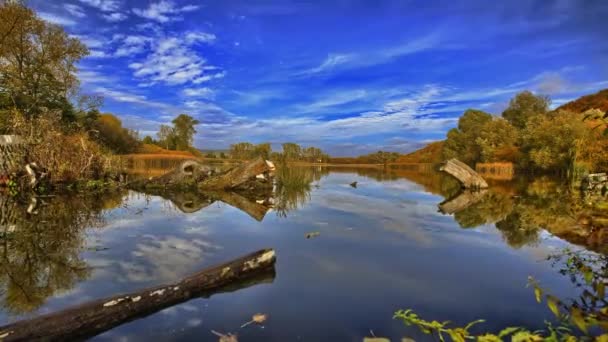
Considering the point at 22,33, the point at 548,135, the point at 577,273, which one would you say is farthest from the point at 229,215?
the point at 548,135

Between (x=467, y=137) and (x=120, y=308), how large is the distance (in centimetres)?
5504

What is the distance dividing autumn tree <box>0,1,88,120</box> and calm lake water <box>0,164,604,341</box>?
691 inches

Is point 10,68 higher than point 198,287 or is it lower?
higher

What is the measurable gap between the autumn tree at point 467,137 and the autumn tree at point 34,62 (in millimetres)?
47909

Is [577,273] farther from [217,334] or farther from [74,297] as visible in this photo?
[74,297]

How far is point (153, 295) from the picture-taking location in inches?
112

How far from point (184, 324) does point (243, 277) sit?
1032 mm

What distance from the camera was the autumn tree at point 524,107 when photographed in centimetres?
4741

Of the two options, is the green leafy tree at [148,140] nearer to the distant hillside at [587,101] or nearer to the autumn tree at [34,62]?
the autumn tree at [34,62]

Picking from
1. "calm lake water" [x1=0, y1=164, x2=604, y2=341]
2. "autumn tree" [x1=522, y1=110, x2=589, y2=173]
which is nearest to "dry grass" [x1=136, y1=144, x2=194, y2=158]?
"autumn tree" [x1=522, y1=110, x2=589, y2=173]

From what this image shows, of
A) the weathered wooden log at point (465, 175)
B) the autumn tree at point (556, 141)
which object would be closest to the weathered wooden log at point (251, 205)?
the weathered wooden log at point (465, 175)

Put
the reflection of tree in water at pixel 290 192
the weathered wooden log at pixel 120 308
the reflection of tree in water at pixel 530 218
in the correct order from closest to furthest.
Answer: the weathered wooden log at pixel 120 308, the reflection of tree in water at pixel 530 218, the reflection of tree in water at pixel 290 192

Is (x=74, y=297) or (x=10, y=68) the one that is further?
(x=10, y=68)

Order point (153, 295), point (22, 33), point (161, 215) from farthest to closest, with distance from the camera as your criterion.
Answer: point (22, 33) < point (161, 215) < point (153, 295)
